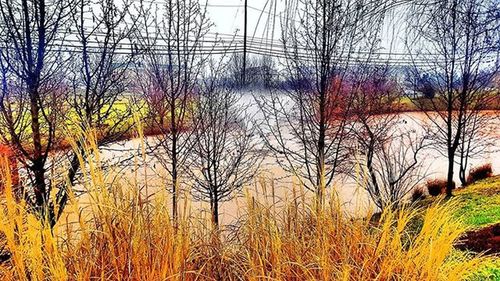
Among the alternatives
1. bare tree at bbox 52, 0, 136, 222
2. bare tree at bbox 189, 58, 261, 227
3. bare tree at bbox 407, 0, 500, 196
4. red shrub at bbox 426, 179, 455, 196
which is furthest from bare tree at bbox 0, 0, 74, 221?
red shrub at bbox 426, 179, 455, 196

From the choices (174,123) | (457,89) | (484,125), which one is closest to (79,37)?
(174,123)

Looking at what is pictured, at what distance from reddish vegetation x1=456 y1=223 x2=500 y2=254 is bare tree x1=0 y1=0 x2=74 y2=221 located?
67.4 inches

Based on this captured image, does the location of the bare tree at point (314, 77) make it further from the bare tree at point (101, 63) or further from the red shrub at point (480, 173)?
the red shrub at point (480, 173)

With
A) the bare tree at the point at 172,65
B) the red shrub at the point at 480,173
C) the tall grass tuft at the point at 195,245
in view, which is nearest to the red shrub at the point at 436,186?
the red shrub at the point at 480,173

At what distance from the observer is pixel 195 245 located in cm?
107

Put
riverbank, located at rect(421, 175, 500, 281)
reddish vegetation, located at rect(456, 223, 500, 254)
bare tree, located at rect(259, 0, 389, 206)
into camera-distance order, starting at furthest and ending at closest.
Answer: bare tree, located at rect(259, 0, 389, 206), reddish vegetation, located at rect(456, 223, 500, 254), riverbank, located at rect(421, 175, 500, 281)

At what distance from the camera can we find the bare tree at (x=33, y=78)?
162 cm

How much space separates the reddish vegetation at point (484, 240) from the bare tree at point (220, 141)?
99 cm

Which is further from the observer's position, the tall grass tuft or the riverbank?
the riverbank

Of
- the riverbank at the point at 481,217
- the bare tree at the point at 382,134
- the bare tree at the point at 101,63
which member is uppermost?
the bare tree at the point at 101,63

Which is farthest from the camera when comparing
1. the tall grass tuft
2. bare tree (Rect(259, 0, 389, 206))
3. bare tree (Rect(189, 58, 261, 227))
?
bare tree (Rect(259, 0, 389, 206))

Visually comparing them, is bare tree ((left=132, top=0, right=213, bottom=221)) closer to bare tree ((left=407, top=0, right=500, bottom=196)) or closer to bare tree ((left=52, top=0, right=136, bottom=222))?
bare tree ((left=52, top=0, right=136, bottom=222))

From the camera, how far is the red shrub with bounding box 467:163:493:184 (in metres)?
3.15

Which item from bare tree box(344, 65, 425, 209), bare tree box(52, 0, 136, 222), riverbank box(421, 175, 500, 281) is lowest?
riverbank box(421, 175, 500, 281)
